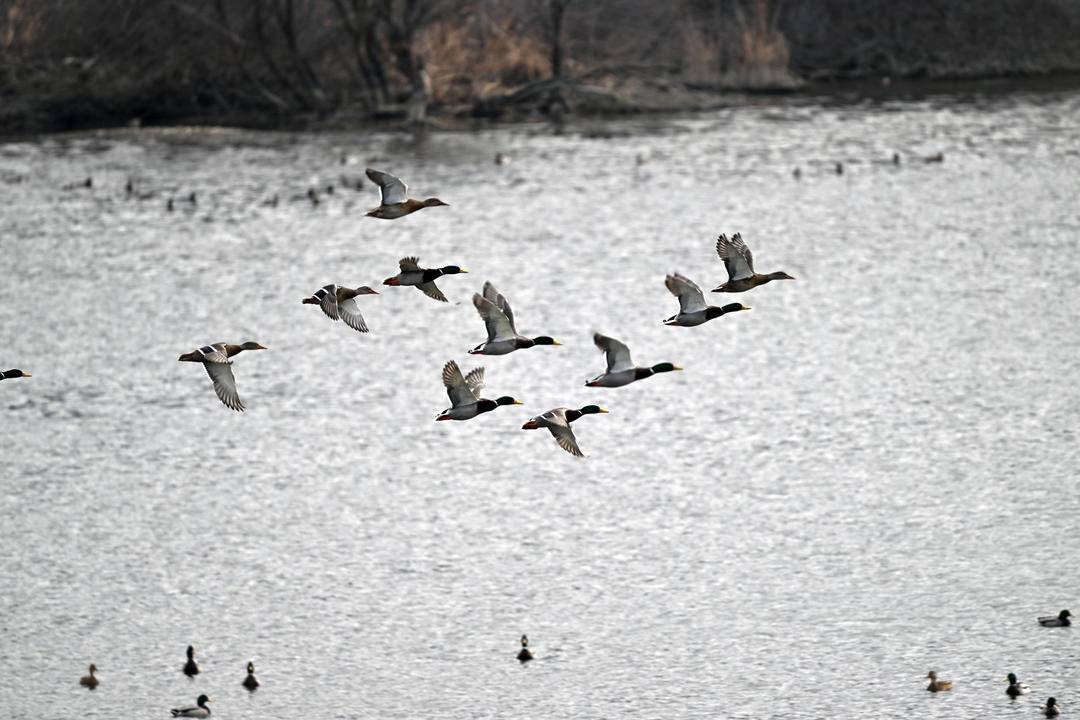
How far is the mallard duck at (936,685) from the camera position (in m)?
27.1

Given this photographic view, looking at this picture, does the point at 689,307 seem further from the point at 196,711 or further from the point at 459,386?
the point at 196,711

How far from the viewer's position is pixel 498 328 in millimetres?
19766

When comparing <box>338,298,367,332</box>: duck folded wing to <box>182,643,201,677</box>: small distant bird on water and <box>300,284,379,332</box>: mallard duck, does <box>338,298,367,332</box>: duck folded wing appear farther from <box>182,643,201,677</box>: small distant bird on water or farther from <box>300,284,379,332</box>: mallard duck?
<box>182,643,201,677</box>: small distant bird on water

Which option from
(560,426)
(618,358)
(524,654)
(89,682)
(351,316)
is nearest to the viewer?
(560,426)

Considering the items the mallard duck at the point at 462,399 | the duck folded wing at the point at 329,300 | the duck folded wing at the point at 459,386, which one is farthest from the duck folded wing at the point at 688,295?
the duck folded wing at the point at 329,300

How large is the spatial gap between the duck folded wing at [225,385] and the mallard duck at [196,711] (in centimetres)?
866

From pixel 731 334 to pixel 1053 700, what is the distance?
856 inches

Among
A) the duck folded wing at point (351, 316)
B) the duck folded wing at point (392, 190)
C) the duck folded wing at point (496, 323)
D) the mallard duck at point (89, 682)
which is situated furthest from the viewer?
the mallard duck at point (89, 682)

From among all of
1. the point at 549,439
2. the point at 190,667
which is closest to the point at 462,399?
the point at 190,667

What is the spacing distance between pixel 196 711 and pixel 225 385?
9152 mm

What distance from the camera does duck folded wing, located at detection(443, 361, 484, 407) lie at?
758 inches

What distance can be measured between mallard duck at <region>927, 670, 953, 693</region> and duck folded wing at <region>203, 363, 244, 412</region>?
42.6 ft

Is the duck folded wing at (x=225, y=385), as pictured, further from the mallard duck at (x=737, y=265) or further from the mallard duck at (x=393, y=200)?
the mallard duck at (x=737, y=265)

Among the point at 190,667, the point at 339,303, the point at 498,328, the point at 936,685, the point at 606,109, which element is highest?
the point at 606,109
